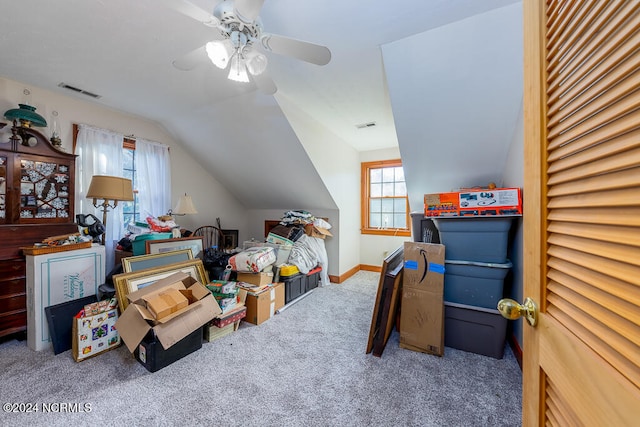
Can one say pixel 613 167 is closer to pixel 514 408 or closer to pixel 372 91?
pixel 514 408

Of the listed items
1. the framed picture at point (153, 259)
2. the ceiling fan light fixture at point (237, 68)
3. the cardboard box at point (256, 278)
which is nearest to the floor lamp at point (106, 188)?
the framed picture at point (153, 259)

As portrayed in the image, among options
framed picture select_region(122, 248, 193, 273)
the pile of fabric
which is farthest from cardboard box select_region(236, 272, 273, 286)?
framed picture select_region(122, 248, 193, 273)

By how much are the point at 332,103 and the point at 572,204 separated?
2589 millimetres

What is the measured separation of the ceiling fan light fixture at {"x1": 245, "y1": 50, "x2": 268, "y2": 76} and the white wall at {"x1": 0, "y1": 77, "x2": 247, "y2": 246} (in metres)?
2.68

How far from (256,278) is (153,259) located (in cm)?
104

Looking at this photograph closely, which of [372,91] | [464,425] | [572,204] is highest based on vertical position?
[372,91]

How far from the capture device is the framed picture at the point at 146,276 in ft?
6.61

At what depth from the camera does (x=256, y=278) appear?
278cm

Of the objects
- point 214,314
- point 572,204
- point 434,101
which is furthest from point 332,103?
point 572,204

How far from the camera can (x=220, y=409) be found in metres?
1.45

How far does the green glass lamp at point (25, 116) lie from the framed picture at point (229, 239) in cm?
246

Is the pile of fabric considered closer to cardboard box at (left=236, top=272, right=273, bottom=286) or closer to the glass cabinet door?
cardboard box at (left=236, top=272, right=273, bottom=286)

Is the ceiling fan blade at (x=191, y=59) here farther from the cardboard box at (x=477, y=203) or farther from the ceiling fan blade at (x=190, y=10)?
the cardboard box at (x=477, y=203)

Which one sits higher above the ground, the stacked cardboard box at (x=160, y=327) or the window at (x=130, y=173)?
the window at (x=130, y=173)
